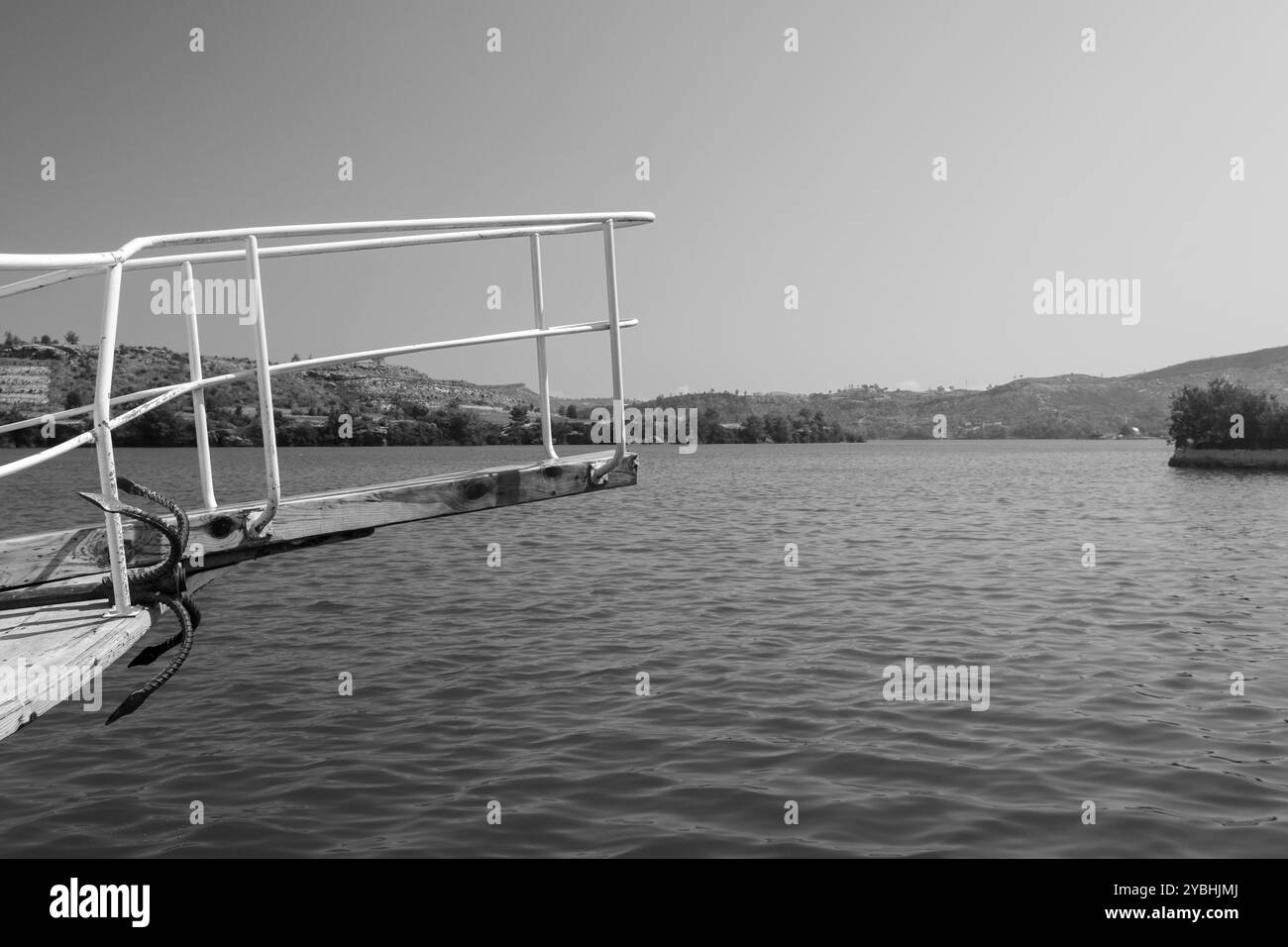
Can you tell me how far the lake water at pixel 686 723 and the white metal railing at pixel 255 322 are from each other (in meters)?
2.44

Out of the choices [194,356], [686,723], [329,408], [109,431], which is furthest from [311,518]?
[329,408]

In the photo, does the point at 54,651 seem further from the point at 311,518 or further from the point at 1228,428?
the point at 1228,428

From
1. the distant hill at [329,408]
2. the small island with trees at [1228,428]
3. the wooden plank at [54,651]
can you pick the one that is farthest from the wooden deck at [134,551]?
the small island with trees at [1228,428]

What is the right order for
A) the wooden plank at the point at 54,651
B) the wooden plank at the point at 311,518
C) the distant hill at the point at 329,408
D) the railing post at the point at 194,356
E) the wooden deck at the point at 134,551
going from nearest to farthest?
the wooden plank at the point at 54,651
the wooden deck at the point at 134,551
the wooden plank at the point at 311,518
the railing post at the point at 194,356
the distant hill at the point at 329,408

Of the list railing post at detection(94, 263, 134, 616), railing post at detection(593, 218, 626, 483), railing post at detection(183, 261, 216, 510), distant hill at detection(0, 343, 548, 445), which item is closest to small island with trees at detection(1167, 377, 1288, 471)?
distant hill at detection(0, 343, 548, 445)

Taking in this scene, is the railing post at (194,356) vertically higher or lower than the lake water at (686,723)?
higher

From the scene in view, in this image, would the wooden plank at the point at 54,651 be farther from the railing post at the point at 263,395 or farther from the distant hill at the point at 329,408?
the distant hill at the point at 329,408

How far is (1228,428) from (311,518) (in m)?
92.2

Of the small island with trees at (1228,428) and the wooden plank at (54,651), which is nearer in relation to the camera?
the wooden plank at (54,651)

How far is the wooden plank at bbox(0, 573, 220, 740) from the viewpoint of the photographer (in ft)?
12.1

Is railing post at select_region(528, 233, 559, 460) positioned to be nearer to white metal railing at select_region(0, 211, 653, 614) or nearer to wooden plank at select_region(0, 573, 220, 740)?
white metal railing at select_region(0, 211, 653, 614)

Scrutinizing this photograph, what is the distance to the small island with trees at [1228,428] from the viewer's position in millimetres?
82688
